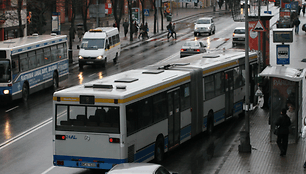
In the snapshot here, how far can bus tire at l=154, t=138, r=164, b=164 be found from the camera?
1470cm

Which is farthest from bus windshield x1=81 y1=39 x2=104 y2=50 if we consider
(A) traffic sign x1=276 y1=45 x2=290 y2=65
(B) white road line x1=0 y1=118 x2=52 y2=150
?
(A) traffic sign x1=276 y1=45 x2=290 y2=65

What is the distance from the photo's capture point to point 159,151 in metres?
14.9

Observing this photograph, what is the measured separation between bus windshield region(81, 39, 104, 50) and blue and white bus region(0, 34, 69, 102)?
7.10 meters

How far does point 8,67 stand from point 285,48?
485 inches

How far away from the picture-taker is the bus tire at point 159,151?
48.2 feet

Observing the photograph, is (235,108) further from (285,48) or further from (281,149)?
(281,149)

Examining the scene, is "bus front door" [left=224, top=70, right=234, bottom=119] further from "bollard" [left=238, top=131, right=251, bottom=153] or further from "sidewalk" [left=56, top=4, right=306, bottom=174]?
"bollard" [left=238, top=131, right=251, bottom=153]

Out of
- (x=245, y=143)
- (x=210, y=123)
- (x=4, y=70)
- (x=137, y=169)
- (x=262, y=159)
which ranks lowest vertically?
(x=262, y=159)

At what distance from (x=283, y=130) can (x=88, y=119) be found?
5.91 m

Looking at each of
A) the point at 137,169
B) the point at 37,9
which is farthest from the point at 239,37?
the point at 137,169

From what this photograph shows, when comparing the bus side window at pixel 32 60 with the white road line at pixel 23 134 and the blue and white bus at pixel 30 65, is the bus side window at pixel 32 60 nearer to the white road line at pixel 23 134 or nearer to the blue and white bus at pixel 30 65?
the blue and white bus at pixel 30 65

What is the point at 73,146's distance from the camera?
43.3 feet

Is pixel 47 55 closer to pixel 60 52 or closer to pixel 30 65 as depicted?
pixel 60 52

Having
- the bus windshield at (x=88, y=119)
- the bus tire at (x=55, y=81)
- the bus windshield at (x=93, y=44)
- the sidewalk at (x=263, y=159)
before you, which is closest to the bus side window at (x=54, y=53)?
the bus tire at (x=55, y=81)
